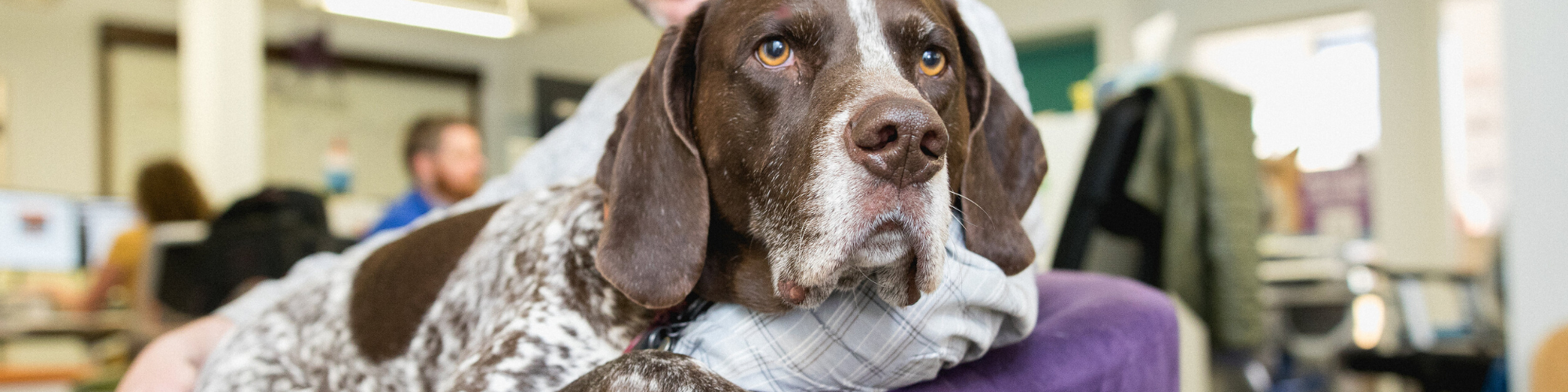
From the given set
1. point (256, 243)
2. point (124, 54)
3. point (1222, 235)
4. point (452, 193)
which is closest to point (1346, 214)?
point (1222, 235)

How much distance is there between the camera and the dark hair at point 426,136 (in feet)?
14.9

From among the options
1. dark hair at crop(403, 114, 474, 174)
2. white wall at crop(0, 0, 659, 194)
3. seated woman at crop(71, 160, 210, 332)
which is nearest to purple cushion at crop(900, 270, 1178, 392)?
dark hair at crop(403, 114, 474, 174)

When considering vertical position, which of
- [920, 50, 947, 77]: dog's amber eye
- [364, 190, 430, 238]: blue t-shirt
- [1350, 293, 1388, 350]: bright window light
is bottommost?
[1350, 293, 1388, 350]: bright window light

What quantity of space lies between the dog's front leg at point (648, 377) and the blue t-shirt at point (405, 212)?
323cm

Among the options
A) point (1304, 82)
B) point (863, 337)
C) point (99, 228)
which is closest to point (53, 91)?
point (99, 228)

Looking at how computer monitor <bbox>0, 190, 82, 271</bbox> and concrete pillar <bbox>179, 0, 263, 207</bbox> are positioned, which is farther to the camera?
concrete pillar <bbox>179, 0, 263, 207</bbox>

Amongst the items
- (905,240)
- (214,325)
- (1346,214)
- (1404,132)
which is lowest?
(1346,214)

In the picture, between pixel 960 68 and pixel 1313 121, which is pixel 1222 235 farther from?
pixel 1313 121

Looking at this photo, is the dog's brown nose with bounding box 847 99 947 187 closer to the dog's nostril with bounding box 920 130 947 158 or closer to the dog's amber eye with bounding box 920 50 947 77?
the dog's nostril with bounding box 920 130 947 158

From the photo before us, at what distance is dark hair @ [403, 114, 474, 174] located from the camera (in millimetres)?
4527

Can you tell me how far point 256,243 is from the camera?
337 centimetres

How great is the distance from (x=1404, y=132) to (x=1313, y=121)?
81.2 inches

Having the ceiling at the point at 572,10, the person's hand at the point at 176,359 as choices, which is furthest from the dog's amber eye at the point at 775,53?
the ceiling at the point at 572,10

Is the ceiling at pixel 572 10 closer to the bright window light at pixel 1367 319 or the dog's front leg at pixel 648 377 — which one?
the bright window light at pixel 1367 319
